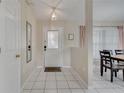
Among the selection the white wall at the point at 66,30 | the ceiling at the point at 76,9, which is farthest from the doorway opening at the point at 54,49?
the ceiling at the point at 76,9

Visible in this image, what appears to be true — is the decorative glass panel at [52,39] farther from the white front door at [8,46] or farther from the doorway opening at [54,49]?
the white front door at [8,46]

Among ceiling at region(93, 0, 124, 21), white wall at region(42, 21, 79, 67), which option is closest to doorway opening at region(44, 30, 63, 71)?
white wall at region(42, 21, 79, 67)

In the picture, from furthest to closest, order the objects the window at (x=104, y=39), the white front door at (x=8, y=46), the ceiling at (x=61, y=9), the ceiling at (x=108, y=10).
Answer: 1. the window at (x=104, y=39)
2. the ceiling at (x=108, y=10)
3. the ceiling at (x=61, y=9)
4. the white front door at (x=8, y=46)

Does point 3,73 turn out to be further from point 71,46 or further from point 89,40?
point 71,46

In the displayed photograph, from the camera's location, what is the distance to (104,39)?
8.24 m

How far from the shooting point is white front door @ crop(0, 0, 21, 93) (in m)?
2.01

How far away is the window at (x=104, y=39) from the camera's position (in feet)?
26.8

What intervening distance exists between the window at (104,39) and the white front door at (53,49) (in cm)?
224

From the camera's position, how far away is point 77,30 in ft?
23.4

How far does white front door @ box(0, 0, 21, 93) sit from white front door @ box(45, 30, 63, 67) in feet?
14.1

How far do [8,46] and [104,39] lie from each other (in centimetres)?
683

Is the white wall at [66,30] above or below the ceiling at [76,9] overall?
below

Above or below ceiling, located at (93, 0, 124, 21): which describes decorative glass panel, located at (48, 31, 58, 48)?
below

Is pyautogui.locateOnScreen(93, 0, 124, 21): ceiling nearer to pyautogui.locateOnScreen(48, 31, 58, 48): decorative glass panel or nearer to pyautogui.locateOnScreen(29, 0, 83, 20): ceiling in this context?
pyautogui.locateOnScreen(29, 0, 83, 20): ceiling
